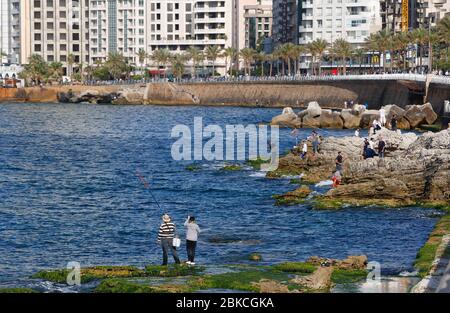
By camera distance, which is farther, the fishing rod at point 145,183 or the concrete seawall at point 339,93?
the concrete seawall at point 339,93

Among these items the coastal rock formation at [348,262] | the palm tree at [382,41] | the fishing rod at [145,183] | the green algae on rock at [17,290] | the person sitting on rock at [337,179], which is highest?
the palm tree at [382,41]

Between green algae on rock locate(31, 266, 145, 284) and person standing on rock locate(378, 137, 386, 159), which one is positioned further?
person standing on rock locate(378, 137, 386, 159)

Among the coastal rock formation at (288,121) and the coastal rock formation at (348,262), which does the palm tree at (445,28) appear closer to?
the coastal rock formation at (288,121)

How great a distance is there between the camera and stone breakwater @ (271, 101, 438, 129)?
119m

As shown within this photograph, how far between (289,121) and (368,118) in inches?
427

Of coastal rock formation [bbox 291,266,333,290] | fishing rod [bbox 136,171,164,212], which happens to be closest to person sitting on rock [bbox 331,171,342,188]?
fishing rod [bbox 136,171,164,212]

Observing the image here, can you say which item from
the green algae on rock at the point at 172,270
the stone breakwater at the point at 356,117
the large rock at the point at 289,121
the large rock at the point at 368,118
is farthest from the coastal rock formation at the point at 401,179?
the large rock at the point at 289,121

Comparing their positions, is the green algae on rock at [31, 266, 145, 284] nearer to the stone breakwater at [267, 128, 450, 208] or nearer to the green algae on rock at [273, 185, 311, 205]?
the stone breakwater at [267, 128, 450, 208]

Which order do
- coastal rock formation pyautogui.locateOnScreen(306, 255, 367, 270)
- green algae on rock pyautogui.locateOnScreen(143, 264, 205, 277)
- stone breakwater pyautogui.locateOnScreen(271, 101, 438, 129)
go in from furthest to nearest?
stone breakwater pyautogui.locateOnScreen(271, 101, 438, 129) < coastal rock formation pyautogui.locateOnScreen(306, 255, 367, 270) < green algae on rock pyautogui.locateOnScreen(143, 264, 205, 277)

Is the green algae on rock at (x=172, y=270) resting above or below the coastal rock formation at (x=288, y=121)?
above

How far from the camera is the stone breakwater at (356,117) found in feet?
390

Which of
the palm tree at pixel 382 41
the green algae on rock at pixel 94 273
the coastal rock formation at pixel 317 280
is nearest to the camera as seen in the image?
the coastal rock formation at pixel 317 280

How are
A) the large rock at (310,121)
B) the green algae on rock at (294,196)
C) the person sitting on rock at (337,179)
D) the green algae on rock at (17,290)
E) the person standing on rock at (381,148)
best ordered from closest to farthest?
the green algae on rock at (17,290), the green algae on rock at (294,196), the person sitting on rock at (337,179), the person standing on rock at (381,148), the large rock at (310,121)

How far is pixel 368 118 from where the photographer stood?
408 feet
